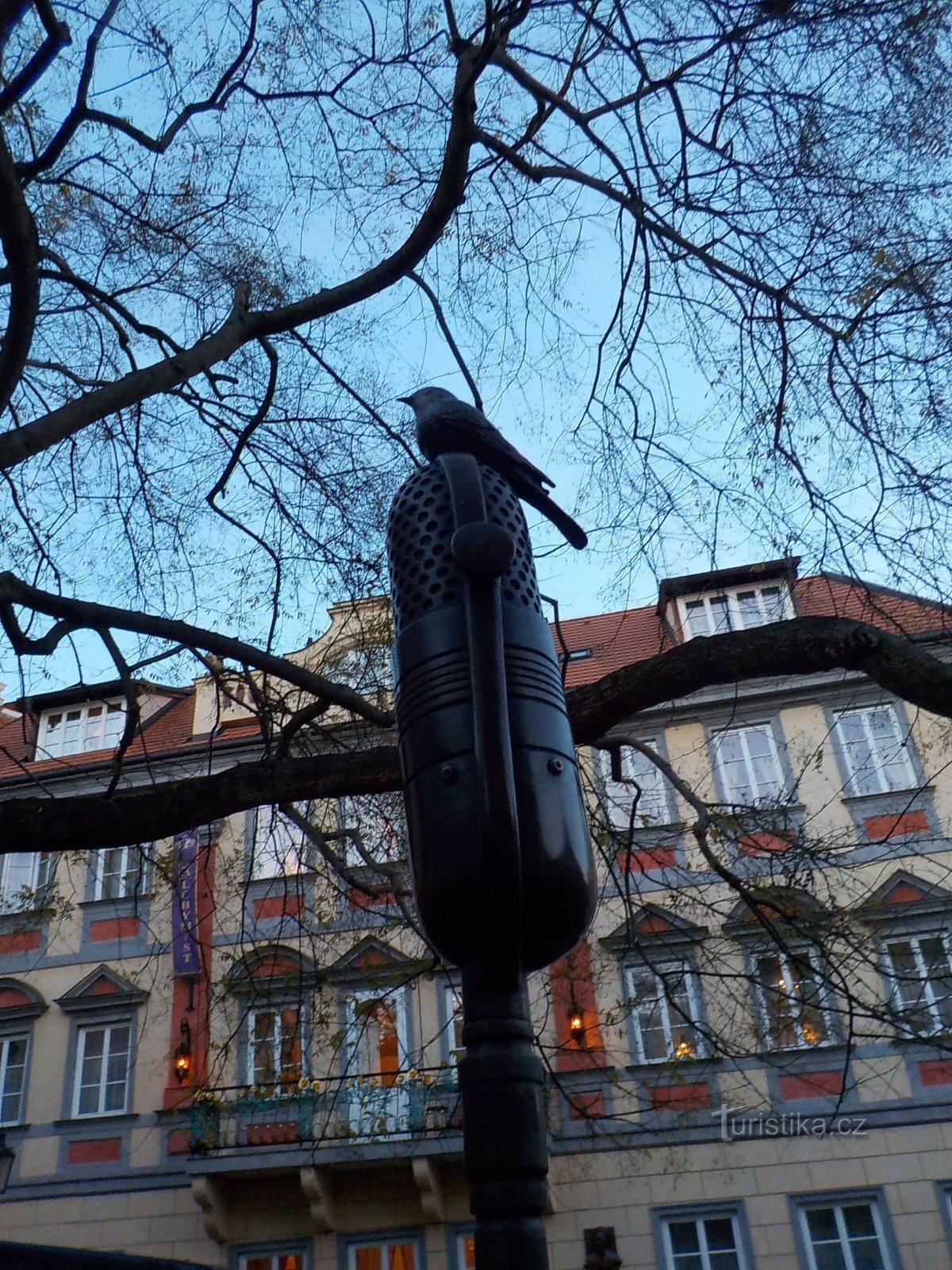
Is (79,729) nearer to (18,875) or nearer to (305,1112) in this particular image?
(18,875)

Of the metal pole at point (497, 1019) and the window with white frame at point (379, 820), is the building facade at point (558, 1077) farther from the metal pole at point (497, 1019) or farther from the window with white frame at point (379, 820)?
the metal pole at point (497, 1019)

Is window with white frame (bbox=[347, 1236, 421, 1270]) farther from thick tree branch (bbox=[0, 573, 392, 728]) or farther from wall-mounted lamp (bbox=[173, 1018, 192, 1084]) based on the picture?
thick tree branch (bbox=[0, 573, 392, 728])

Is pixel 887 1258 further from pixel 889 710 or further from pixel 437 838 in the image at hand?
pixel 437 838

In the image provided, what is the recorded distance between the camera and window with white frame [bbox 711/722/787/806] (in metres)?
15.5

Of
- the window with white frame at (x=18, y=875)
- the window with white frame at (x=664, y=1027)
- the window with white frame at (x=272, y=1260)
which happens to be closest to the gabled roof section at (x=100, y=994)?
the window with white frame at (x=18, y=875)

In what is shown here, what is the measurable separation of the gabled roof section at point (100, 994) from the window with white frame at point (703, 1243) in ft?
25.7

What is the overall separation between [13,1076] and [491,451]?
17331 millimetres

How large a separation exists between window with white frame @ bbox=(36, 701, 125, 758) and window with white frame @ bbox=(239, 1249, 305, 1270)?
27.4 feet

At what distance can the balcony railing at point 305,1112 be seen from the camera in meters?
14.4

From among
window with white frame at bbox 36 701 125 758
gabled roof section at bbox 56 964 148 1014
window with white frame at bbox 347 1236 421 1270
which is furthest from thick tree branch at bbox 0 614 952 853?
window with white frame at bbox 36 701 125 758

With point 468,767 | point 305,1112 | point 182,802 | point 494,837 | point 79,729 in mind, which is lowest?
point 494,837

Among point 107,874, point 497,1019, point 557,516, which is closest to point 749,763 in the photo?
point 107,874

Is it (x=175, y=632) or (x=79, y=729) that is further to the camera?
(x=79, y=729)

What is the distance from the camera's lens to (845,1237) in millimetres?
13070
